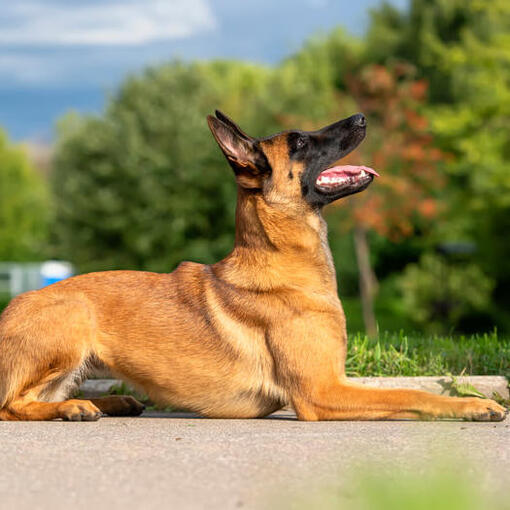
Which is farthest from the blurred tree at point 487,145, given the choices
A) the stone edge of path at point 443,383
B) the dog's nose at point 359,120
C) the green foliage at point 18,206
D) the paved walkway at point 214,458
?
the green foliage at point 18,206

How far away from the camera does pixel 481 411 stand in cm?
534

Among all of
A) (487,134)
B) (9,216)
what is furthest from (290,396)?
(9,216)

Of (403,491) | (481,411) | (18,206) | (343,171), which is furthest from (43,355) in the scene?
(18,206)

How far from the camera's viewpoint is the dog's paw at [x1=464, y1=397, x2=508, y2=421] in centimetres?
534

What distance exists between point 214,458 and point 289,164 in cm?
230

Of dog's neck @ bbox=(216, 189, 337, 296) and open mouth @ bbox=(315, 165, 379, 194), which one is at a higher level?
open mouth @ bbox=(315, 165, 379, 194)

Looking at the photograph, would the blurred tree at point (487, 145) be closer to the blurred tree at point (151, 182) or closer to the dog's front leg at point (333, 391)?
the blurred tree at point (151, 182)

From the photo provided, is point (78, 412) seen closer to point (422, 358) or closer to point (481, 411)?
point (481, 411)

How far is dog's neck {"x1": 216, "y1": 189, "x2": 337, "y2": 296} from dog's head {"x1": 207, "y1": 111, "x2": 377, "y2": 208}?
0.31ft

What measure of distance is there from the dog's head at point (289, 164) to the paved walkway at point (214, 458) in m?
1.54

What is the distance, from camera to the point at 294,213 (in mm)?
5824

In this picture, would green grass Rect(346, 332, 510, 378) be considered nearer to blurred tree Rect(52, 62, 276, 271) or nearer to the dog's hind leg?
the dog's hind leg

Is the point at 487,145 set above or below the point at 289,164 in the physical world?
above

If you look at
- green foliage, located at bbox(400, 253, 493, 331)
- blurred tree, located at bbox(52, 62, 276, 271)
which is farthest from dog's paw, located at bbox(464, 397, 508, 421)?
blurred tree, located at bbox(52, 62, 276, 271)
